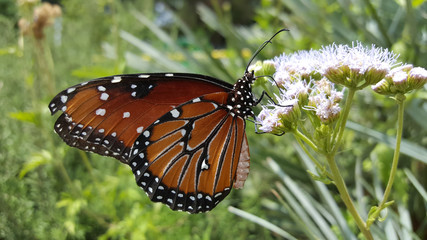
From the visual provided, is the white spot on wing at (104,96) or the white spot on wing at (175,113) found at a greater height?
the white spot on wing at (104,96)

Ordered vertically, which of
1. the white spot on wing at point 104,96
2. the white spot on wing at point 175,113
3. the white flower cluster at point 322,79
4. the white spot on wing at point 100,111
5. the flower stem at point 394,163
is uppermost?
the white spot on wing at point 104,96

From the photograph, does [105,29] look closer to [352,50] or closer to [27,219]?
[27,219]

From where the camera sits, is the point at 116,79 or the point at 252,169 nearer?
the point at 116,79

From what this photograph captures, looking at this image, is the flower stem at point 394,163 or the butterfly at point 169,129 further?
the butterfly at point 169,129

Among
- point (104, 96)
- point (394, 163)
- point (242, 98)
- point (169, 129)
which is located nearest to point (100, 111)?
point (104, 96)

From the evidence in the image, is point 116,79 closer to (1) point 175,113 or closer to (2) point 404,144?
(1) point 175,113

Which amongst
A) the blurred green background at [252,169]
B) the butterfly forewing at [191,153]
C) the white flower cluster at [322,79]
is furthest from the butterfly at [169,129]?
the white flower cluster at [322,79]

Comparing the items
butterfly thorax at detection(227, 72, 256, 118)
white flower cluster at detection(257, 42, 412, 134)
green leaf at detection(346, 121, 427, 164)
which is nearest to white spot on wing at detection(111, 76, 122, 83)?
butterfly thorax at detection(227, 72, 256, 118)

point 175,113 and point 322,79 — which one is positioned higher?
point 175,113

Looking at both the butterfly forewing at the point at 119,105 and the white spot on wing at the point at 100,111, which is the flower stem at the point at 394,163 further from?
the white spot on wing at the point at 100,111
